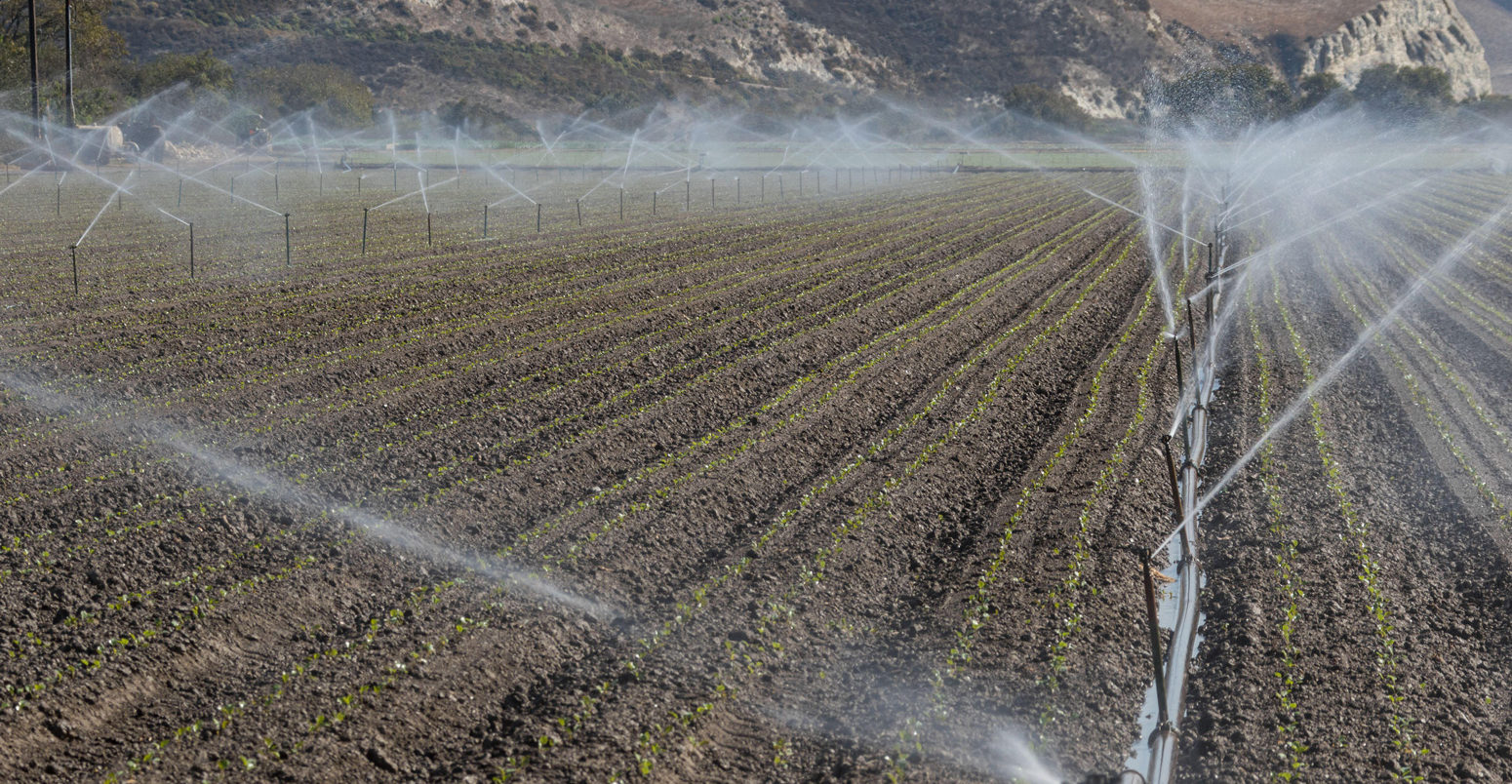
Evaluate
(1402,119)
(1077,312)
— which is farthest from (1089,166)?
(1077,312)

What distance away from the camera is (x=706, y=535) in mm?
10539

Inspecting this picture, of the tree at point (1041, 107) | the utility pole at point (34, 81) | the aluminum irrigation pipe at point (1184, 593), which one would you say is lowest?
the aluminum irrigation pipe at point (1184, 593)

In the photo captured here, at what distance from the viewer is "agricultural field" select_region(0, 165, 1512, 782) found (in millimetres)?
7273

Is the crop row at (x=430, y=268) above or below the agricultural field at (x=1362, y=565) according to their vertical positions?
above

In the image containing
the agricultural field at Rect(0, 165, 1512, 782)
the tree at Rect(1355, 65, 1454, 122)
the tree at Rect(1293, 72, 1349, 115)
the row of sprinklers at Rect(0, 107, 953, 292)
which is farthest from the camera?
the tree at Rect(1355, 65, 1454, 122)

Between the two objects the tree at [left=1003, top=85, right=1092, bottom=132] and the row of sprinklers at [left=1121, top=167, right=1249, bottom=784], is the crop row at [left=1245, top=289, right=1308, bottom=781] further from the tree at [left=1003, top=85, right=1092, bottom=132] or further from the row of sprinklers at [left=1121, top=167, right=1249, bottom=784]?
the tree at [left=1003, top=85, right=1092, bottom=132]

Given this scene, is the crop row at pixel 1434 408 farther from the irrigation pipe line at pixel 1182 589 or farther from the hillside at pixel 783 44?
the hillside at pixel 783 44

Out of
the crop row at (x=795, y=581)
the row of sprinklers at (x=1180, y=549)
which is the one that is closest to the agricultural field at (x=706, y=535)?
the crop row at (x=795, y=581)

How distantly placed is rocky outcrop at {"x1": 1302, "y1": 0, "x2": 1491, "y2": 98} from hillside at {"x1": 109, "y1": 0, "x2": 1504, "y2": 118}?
0.26 m

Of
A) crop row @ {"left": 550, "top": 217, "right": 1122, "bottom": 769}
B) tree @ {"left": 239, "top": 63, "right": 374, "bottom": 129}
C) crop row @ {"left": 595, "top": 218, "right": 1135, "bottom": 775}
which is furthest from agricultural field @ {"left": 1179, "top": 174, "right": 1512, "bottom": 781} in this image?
tree @ {"left": 239, "top": 63, "right": 374, "bottom": 129}

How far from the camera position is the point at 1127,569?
33.1 ft

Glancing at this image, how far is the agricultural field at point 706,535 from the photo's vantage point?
727 centimetres

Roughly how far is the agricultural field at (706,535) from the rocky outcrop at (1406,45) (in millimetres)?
132203

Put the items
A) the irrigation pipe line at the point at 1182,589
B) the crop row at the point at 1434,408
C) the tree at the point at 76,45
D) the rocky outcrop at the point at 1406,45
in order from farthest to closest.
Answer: the rocky outcrop at the point at 1406,45, the tree at the point at 76,45, the crop row at the point at 1434,408, the irrigation pipe line at the point at 1182,589
